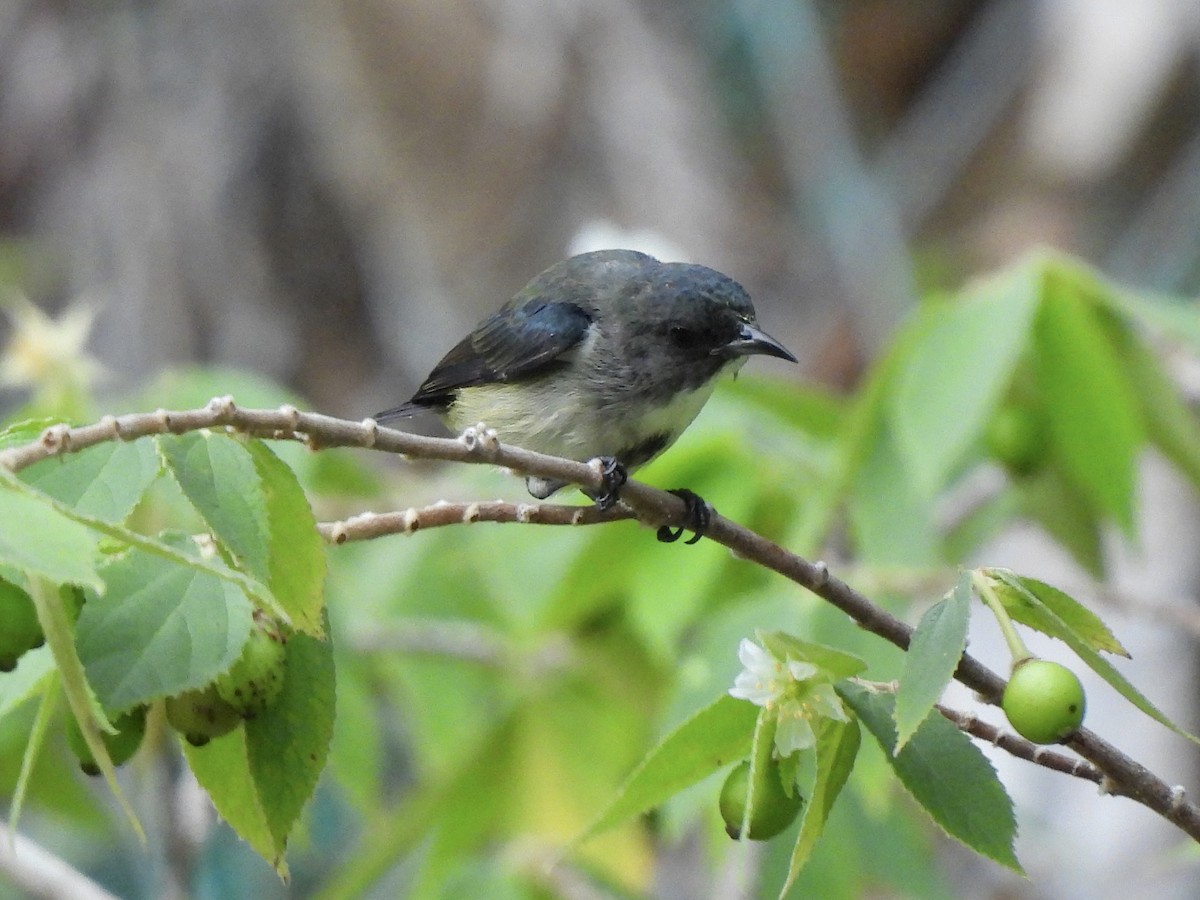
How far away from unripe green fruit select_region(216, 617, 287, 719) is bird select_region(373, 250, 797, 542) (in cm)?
117

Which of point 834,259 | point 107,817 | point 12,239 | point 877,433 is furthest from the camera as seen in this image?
point 834,259

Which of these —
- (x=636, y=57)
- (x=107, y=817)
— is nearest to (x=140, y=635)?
(x=107, y=817)

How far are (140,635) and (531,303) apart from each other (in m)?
1.70

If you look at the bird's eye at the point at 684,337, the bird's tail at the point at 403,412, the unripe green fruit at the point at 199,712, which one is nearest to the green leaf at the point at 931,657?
the unripe green fruit at the point at 199,712

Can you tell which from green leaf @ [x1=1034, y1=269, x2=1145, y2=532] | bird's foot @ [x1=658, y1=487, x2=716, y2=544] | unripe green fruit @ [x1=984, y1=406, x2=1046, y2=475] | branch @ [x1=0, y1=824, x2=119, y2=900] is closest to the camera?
bird's foot @ [x1=658, y1=487, x2=716, y2=544]

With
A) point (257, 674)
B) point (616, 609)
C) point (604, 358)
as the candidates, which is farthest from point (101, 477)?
point (616, 609)

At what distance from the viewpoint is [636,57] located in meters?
7.30

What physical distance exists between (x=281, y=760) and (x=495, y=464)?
32 cm

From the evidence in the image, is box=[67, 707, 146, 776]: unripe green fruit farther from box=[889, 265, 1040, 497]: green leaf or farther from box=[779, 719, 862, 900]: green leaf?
box=[889, 265, 1040, 497]: green leaf

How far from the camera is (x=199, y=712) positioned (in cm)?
117

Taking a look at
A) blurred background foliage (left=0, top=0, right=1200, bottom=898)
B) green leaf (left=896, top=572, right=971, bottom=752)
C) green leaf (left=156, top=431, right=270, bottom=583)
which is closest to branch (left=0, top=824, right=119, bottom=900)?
blurred background foliage (left=0, top=0, right=1200, bottom=898)

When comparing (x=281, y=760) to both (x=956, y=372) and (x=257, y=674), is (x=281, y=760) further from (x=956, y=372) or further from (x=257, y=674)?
(x=956, y=372)

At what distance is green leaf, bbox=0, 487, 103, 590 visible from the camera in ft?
2.87

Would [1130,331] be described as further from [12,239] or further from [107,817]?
[12,239]
